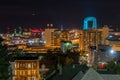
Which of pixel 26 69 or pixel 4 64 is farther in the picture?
pixel 26 69

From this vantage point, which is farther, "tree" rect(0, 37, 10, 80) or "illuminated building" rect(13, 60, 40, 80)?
"illuminated building" rect(13, 60, 40, 80)

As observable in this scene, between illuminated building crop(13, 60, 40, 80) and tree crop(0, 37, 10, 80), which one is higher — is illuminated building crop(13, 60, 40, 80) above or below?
below

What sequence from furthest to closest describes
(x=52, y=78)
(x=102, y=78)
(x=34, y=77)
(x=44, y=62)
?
(x=44, y=62) < (x=34, y=77) < (x=52, y=78) < (x=102, y=78)

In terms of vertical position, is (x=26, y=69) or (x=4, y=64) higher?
(x=4, y=64)

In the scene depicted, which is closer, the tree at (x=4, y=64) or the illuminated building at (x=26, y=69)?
the tree at (x=4, y=64)

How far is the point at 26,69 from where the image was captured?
95750 mm

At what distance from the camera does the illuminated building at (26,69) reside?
93.2m

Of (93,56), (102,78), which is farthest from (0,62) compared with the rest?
(93,56)

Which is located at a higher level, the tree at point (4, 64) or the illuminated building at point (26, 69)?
the tree at point (4, 64)

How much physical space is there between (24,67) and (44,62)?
92.9 feet

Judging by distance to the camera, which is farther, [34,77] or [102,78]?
[34,77]

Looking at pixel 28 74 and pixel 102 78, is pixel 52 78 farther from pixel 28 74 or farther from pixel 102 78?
pixel 28 74

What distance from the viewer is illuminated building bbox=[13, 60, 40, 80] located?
9319cm

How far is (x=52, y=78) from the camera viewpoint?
156ft
